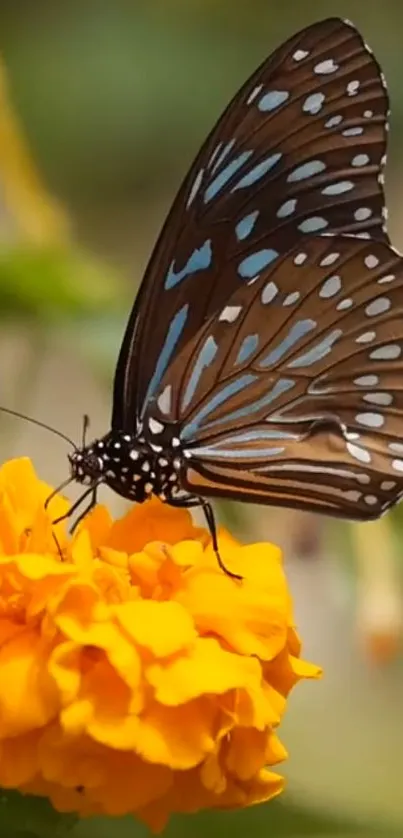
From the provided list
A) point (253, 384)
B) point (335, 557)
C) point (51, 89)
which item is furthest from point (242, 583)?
point (51, 89)

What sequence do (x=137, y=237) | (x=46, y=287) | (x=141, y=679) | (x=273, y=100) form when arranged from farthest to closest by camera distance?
(x=137, y=237) → (x=46, y=287) → (x=273, y=100) → (x=141, y=679)

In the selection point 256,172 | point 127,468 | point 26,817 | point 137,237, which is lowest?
point 26,817

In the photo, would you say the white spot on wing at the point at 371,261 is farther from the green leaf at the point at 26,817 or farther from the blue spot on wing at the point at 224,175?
the green leaf at the point at 26,817

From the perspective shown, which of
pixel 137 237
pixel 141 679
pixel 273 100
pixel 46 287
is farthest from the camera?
pixel 137 237

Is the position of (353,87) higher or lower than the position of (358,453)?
higher

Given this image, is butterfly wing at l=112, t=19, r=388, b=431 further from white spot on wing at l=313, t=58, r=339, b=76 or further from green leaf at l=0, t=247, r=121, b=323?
green leaf at l=0, t=247, r=121, b=323

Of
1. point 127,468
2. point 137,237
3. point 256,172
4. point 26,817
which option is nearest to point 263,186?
point 256,172

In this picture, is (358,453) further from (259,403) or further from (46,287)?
(46,287)
